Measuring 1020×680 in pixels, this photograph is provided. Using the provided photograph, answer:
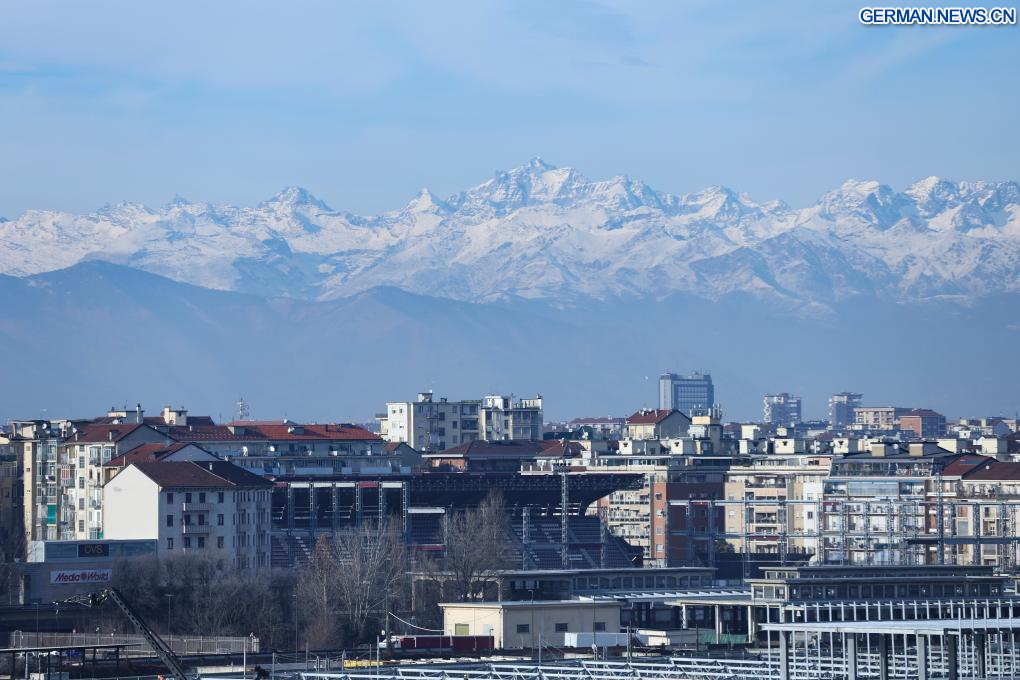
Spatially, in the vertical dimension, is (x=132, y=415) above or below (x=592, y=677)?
above

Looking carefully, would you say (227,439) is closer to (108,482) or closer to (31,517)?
(31,517)

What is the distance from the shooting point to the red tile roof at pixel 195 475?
102438mm

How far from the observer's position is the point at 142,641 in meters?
71.2

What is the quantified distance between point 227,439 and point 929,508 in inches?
1639

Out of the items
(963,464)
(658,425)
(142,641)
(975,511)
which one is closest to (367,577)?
(142,641)

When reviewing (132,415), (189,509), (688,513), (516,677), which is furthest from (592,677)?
(132,415)

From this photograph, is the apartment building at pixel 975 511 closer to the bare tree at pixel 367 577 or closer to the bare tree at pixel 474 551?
the bare tree at pixel 474 551

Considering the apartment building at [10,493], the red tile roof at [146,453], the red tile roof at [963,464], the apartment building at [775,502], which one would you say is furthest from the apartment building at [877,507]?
the apartment building at [10,493]

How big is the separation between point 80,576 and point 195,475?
609 inches

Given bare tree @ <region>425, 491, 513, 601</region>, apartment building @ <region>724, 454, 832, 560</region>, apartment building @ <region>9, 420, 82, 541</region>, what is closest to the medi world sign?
bare tree @ <region>425, 491, 513, 601</region>

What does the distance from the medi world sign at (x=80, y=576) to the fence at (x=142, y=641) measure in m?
12.4

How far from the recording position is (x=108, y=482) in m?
107

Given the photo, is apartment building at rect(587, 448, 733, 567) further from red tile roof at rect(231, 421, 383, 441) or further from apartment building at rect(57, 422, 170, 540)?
apartment building at rect(57, 422, 170, 540)

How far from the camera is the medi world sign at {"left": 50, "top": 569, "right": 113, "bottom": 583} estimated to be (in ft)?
290
